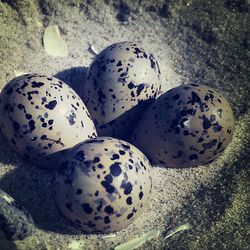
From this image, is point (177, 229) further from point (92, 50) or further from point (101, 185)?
point (92, 50)

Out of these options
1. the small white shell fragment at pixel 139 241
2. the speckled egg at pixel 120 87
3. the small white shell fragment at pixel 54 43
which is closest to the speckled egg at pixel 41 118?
the speckled egg at pixel 120 87

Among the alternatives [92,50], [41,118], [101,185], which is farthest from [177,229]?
[92,50]

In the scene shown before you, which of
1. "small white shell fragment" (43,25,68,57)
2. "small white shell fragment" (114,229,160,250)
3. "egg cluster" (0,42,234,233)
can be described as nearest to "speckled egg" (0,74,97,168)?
"egg cluster" (0,42,234,233)

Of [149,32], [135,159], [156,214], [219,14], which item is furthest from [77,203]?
[219,14]

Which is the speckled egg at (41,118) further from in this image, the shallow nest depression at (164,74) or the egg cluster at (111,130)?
the shallow nest depression at (164,74)

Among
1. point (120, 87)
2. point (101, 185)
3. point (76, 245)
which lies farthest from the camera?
point (120, 87)

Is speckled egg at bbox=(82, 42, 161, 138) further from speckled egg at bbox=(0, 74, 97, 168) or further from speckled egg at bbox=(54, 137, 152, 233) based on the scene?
speckled egg at bbox=(54, 137, 152, 233)
